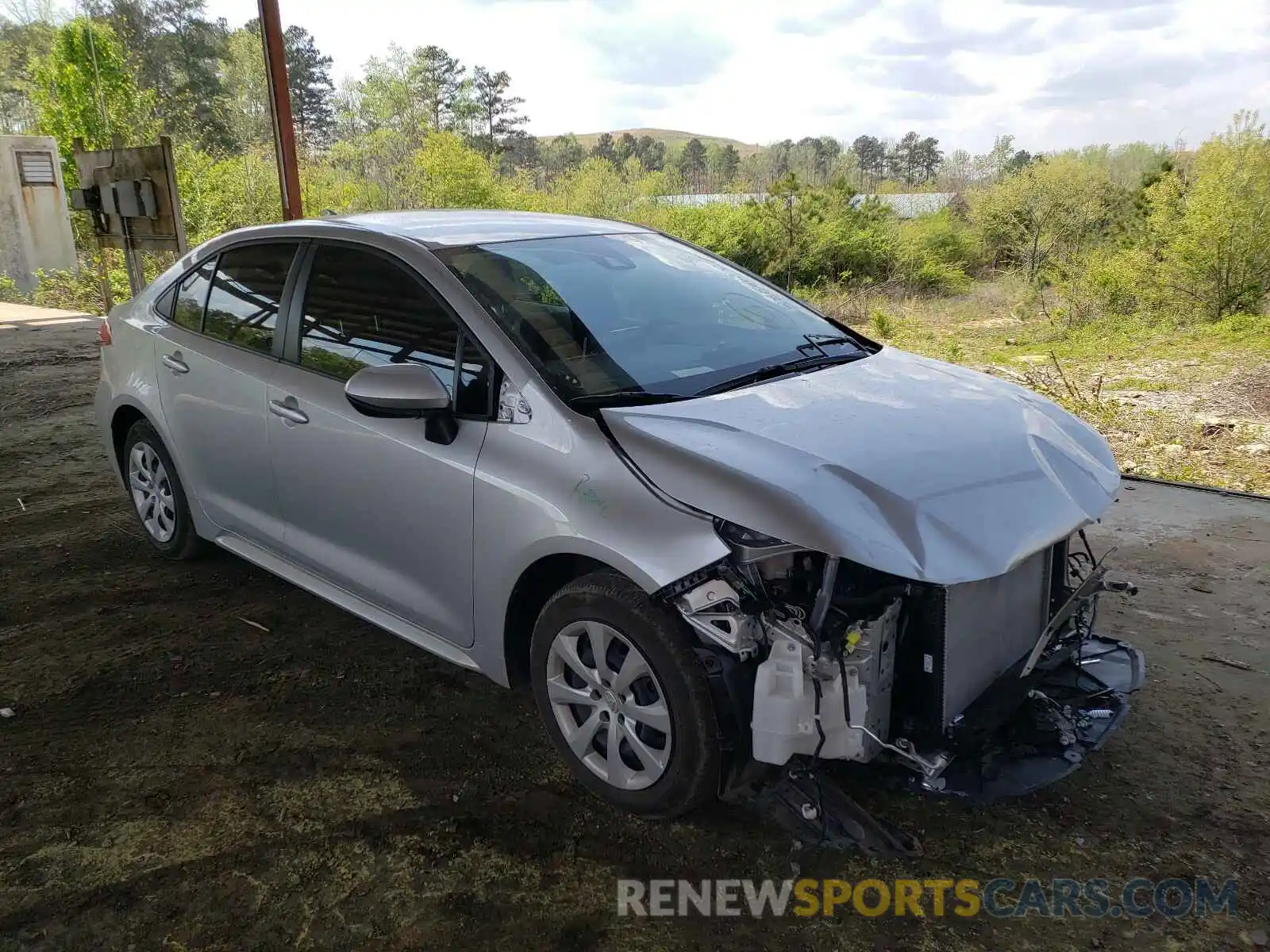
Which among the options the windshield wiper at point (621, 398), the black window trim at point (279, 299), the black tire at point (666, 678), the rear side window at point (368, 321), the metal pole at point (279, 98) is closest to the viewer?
the black tire at point (666, 678)

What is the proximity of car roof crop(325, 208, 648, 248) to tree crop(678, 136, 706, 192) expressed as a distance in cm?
3758

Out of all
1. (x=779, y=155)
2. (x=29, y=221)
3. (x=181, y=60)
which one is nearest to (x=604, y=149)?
(x=779, y=155)

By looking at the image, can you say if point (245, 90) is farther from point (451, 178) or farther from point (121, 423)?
point (121, 423)

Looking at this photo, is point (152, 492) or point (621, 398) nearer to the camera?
point (621, 398)

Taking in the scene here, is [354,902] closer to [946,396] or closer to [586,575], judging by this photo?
[586,575]

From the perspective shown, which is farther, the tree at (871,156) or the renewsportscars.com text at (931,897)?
the tree at (871,156)

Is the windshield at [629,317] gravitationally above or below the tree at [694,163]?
below

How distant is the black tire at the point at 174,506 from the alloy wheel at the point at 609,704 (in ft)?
7.66

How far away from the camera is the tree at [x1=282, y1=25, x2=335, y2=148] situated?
42844 millimetres

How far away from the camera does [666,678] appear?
2287 millimetres

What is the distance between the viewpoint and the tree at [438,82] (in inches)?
1713

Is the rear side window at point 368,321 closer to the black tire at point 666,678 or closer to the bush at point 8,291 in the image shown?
the black tire at point 666,678

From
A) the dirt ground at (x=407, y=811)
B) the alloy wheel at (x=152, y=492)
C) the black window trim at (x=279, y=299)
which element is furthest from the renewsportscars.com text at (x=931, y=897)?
the alloy wheel at (x=152, y=492)

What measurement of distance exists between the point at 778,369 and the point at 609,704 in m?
1.20
